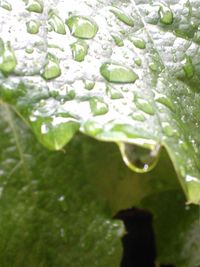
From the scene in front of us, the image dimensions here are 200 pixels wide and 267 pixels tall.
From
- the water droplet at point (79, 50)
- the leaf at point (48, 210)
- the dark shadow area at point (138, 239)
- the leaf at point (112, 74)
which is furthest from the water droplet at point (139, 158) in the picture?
the dark shadow area at point (138, 239)

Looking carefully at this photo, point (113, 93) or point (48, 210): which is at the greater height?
point (113, 93)

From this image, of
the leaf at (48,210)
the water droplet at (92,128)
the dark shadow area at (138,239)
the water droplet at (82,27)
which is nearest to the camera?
the water droplet at (92,128)

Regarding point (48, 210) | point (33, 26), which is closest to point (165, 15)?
point (33, 26)

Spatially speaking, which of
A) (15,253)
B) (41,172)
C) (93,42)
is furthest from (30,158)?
Answer: (93,42)

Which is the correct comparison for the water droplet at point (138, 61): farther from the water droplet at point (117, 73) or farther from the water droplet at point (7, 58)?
the water droplet at point (7, 58)

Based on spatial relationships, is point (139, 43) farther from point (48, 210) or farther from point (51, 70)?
point (48, 210)

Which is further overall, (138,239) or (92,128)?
(138,239)

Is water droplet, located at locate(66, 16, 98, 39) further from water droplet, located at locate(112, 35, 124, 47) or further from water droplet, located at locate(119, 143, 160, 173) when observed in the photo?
water droplet, located at locate(119, 143, 160, 173)
